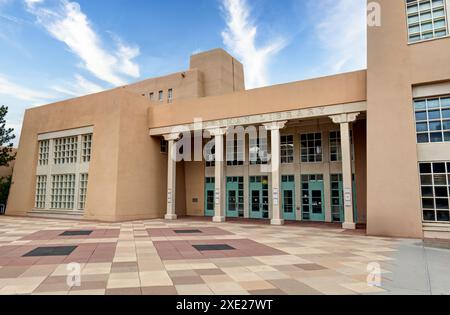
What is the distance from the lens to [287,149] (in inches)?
779

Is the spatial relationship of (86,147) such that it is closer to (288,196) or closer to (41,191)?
(41,191)

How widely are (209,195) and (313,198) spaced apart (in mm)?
7698

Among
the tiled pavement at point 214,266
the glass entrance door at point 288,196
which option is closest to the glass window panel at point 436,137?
the tiled pavement at point 214,266

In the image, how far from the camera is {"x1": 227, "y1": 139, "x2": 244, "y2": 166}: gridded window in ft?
69.6

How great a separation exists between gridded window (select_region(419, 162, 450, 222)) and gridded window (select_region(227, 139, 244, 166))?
439 inches

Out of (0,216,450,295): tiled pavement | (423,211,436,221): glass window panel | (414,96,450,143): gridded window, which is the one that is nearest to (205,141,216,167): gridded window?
(0,216,450,295): tiled pavement

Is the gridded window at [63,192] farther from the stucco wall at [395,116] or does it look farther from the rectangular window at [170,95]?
the stucco wall at [395,116]

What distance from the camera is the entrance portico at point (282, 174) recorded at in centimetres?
1479

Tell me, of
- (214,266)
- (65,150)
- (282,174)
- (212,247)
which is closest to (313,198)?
(282,174)

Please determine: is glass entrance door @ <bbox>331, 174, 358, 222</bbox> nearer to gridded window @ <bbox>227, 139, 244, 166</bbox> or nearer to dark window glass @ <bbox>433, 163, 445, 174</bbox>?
dark window glass @ <bbox>433, 163, 445, 174</bbox>

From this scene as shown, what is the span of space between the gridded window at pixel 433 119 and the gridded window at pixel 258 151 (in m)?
9.11

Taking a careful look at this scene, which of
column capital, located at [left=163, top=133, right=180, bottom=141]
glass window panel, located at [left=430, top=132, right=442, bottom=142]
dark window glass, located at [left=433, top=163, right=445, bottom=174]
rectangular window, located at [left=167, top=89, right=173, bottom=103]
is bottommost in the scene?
dark window glass, located at [left=433, top=163, right=445, bottom=174]

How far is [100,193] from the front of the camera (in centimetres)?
1848
